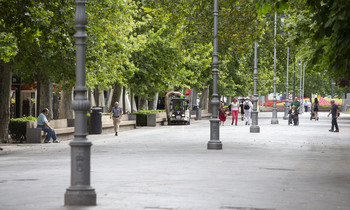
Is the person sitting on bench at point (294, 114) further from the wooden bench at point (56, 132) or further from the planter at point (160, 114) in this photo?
the wooden bench at point (56, 132)

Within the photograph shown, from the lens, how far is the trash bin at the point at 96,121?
35237 millimetres

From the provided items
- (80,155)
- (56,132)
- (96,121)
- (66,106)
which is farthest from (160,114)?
(80,155)

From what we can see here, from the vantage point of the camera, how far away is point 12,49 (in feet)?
73.5

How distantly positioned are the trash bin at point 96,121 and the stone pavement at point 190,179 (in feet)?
43.4

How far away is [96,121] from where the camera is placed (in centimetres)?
3569

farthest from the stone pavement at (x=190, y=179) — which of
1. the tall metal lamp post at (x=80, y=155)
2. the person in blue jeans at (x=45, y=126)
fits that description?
the person in blue jeans at (x=45, y=126)

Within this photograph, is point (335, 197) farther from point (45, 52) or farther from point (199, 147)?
point (45, 52)

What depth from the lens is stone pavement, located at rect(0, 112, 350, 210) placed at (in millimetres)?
9867

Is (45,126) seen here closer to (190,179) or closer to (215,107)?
(215,107)

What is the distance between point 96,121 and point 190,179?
2315 cm

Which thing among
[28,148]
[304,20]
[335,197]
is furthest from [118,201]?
[28,148]

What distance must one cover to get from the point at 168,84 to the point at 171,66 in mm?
1367

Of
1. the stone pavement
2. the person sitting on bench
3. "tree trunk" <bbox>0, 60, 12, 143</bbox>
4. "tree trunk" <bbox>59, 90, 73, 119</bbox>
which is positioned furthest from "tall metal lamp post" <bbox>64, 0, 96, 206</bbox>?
the person sitting on bench

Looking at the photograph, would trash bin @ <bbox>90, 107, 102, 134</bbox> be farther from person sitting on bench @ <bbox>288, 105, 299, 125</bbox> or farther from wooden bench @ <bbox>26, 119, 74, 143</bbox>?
person sitting on bench @ <bbox>288, 105, 299, 125</bbox>
